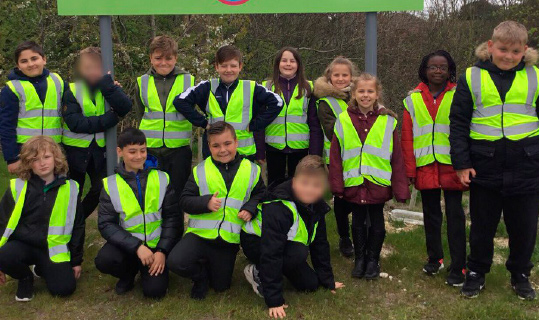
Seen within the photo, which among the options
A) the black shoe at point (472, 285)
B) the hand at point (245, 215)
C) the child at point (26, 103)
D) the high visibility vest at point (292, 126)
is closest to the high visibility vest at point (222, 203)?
the hand at point (245, 215)

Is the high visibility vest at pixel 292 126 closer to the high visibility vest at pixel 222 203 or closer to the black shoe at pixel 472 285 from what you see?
the high visibility vest at pixel 222 203

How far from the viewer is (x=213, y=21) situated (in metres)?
8.03

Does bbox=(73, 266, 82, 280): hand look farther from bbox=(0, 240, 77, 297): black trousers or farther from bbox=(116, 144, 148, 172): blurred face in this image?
bbox=(116, 144, 148, 172): blurred face

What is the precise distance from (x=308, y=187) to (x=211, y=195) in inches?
30.4

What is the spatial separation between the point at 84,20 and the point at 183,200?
15.9 feet

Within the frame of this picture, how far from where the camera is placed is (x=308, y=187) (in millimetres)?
3793

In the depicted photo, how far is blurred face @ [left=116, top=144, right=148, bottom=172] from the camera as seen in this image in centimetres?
407

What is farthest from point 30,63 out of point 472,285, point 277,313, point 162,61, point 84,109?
point 472,285

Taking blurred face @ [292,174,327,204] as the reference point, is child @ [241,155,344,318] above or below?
below

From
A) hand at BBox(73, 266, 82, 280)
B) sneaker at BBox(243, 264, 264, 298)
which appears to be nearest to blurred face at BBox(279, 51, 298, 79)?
sneaker at BBox(243, 264, 264, 298)

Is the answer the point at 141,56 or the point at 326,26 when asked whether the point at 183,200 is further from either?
the point at 326,26

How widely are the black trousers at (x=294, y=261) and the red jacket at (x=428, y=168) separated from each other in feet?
3.92

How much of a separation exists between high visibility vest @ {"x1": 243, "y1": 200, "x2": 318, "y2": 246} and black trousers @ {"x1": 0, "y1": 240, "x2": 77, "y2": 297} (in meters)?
1.55

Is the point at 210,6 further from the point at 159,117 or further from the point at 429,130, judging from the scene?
the point at 429,130
